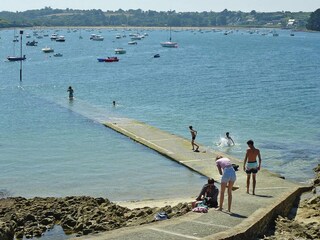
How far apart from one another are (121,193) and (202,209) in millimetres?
9678

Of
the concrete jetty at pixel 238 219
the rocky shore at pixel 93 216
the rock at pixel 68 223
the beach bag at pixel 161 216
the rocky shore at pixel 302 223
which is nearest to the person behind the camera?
the concrete jetty at pixel 238 219

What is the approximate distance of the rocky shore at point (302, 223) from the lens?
18547mm

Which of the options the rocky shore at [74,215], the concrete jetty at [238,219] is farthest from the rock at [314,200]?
the rocky shore at [74,215]

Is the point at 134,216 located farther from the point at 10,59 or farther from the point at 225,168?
the point at 10,59

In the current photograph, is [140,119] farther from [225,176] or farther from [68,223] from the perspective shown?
[225,176]

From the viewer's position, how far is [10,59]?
117062mm

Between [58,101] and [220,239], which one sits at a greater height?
[220,239]

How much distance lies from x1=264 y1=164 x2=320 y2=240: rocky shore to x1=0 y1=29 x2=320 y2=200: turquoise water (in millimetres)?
6570

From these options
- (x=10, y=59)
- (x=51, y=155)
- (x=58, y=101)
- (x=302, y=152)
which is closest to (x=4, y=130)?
(x=51, y=155)

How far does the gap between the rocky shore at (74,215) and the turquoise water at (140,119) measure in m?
3.20

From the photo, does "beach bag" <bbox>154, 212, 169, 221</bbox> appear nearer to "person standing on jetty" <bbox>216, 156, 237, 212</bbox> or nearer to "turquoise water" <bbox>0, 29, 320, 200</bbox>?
"person standing on jetty" <bbox>216, 156, 237, 212</bbox>

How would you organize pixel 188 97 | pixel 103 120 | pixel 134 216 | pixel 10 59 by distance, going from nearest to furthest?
pixel 134 216
pixel 103 120
pixel 188 97
pixel 10 59

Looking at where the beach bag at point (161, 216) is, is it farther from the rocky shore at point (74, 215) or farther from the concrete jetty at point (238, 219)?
the concrete jetty at point (238, 219)

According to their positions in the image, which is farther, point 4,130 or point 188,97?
point 188,97
